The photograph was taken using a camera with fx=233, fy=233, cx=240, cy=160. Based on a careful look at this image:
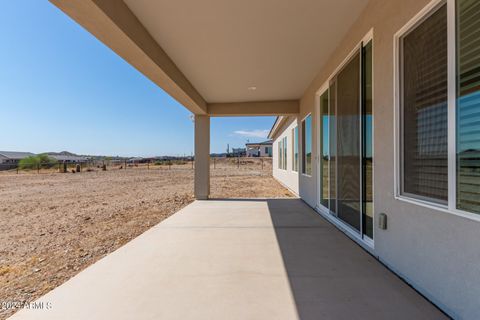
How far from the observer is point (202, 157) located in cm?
698

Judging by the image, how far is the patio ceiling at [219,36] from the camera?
2.61 meters

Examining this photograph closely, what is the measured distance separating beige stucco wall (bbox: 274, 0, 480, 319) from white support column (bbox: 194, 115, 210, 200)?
463cm

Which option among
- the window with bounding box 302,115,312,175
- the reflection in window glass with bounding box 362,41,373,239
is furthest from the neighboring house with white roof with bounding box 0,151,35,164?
the reflection in window glass with bounding box 362,41,373,239

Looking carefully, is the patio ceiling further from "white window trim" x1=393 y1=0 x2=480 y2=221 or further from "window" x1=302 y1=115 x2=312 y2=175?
"window" x1=302 y1=115 x2=312 y2=175

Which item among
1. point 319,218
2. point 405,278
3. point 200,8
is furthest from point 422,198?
point 200,8

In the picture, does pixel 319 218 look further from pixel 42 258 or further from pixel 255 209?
pixel 42 258

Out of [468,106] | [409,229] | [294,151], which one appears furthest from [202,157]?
[468,106]

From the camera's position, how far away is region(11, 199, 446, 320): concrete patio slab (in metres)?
1.74

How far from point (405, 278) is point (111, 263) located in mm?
2959

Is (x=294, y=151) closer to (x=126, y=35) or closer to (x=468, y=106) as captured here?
(x=126, y=35)

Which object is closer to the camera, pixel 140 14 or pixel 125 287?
pixel 125 287

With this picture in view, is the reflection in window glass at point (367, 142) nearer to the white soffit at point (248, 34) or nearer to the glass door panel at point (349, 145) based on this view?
the glass door panel at point (349, 145)

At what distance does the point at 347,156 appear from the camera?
A: 350cm

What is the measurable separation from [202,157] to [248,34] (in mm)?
4241
